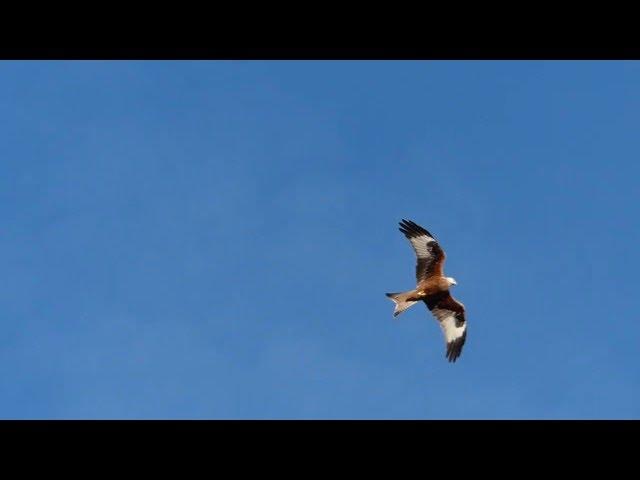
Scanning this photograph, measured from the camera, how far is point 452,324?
2212cm

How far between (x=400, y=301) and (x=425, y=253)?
129cm

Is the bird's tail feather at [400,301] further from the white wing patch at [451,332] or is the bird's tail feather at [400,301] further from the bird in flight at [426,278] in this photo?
the white wing patch at [451,332]

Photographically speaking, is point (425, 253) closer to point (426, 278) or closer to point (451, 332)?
point (426, 278)

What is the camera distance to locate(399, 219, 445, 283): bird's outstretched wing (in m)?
21.0

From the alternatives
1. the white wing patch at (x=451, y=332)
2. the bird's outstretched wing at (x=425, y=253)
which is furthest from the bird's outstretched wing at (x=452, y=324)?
the bird's outstretched wing at (x=425, y=253)

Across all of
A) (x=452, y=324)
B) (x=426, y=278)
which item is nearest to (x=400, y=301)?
(x=426, y=278)

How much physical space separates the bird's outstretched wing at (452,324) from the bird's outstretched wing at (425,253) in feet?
3.44

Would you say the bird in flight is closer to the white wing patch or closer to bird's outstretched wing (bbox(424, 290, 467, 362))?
bird's outstretched wing (bbox(424, 290, 467, 362))

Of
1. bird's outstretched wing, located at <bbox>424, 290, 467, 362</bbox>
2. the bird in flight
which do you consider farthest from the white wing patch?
the bird in flight
